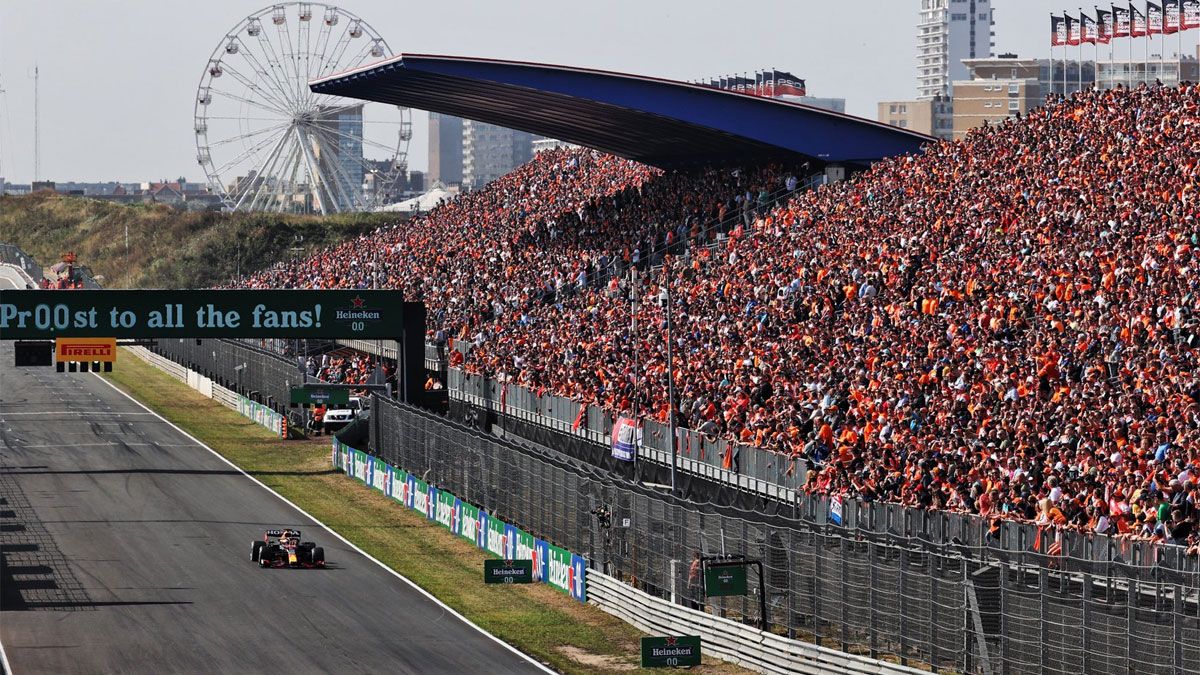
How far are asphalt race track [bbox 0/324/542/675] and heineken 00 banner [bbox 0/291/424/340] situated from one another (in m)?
4.45

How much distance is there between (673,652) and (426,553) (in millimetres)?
14373

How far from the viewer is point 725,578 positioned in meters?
28.7

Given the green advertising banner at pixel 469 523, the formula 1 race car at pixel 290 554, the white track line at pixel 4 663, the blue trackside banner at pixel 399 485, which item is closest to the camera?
the white track line at pixel 4 663

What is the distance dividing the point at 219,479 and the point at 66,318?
6.42 metres

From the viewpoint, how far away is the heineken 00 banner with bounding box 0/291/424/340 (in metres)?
53.8

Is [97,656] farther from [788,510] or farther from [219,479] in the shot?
[219,479]

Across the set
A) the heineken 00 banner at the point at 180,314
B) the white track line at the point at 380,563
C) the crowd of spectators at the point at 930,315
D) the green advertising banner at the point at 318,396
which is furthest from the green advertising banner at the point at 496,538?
the green advertising banner at the point at 318,396

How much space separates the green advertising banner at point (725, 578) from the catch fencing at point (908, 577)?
1.44ft

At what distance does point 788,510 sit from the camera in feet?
119

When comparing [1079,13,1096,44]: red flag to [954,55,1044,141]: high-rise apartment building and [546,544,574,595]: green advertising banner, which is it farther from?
[954,55,1044,141]: high-rise apartment building

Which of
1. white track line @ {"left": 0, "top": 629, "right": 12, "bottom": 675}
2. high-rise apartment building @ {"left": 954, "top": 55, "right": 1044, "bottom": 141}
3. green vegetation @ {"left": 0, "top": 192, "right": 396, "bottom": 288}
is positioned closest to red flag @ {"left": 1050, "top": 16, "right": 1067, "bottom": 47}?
white track line @ {"left": 0, "top": 629, "right": 12, "bottom": 675}

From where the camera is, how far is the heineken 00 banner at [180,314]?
5375 centimetres

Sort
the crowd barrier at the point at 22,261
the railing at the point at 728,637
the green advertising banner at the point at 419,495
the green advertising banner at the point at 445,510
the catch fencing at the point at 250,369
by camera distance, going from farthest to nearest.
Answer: the crowd barrier at the point at 22,261 < the catch fencing at the point at 250,369 < the green advertising banner at the point at 419,495 < the green advertising banner at the point at 445,510 < the railing at the point at 728,637

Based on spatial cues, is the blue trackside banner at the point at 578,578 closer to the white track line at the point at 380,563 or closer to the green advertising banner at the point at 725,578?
the white track line at the point at 380,563
